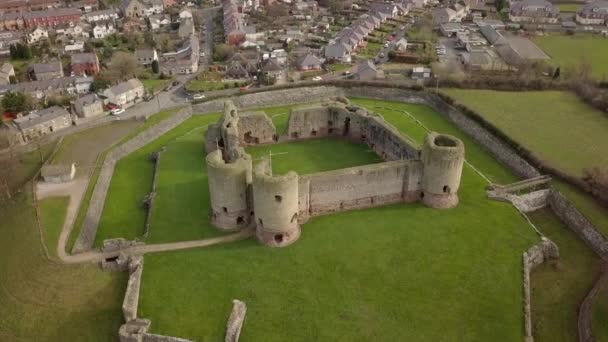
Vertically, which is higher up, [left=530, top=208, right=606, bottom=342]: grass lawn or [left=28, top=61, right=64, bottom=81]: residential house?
[left=28, top=61, right=64, bottom=81]: residential house

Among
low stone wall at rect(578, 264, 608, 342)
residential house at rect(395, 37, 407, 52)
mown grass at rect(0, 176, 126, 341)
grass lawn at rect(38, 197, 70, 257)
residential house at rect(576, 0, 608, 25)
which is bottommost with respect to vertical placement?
mown grass at rect(0, 176, 126, 341)

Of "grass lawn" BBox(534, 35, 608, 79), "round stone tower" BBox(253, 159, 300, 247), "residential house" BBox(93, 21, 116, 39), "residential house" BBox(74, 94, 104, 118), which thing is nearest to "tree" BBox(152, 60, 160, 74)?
"residential house" BBox(74, 94, 104, 118)

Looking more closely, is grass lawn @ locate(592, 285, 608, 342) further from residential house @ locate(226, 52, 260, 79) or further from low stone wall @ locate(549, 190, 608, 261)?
residential house @ locate(226, 52, 260, 79)

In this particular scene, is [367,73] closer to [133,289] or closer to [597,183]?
[597,183]

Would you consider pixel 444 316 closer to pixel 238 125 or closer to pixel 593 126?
pixel 238 125

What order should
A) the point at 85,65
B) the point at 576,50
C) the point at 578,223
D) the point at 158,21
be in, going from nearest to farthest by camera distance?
the point at 578,223 < the point at 85,65 < the point at 576,50 < the point at 158,21

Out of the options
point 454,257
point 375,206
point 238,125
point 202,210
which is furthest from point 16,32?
point 454,257

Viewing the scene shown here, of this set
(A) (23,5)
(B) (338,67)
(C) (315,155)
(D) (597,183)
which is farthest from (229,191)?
(A) (23,5)
